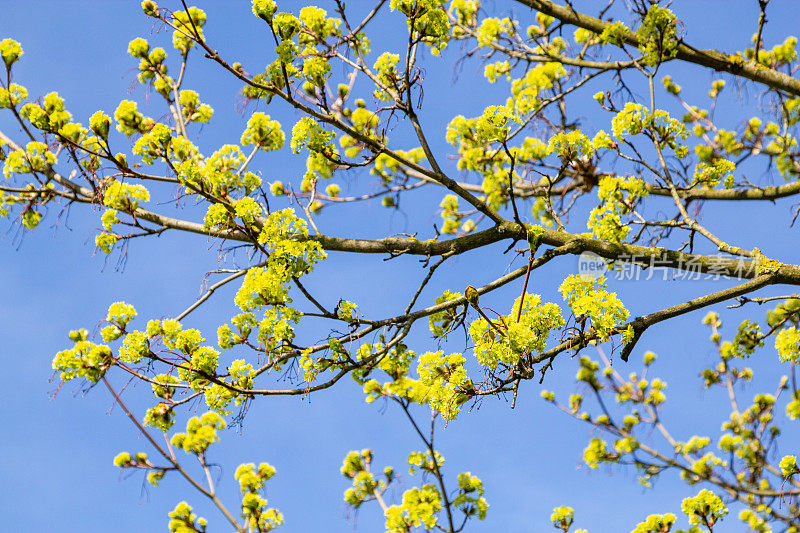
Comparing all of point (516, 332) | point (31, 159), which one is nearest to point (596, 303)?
point (516, 332)

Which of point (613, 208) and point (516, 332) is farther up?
point (613, 208)

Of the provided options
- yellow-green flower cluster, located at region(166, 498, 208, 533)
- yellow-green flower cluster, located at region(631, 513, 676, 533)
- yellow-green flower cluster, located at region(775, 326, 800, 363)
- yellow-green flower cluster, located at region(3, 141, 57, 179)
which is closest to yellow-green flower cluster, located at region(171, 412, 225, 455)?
yellow-green flower cluster, located at region(166, 498, 208, 533)

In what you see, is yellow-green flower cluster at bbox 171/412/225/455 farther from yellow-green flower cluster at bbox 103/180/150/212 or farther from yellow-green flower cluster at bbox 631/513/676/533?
yellow-green flower cluster at bbox 631/513/676/533

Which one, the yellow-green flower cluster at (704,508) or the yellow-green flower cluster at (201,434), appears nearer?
the yellow-green flower cluster at (201,434)

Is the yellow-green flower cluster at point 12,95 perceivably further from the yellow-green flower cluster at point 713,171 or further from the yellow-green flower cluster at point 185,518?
the yellow-green flower cluster at point 713,171

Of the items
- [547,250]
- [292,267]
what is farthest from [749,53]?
[292,267]

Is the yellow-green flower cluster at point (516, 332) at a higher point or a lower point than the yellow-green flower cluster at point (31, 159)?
lower

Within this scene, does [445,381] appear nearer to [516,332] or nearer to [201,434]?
[516,332]

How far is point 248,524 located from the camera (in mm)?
5629

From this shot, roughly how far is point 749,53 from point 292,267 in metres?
6.41

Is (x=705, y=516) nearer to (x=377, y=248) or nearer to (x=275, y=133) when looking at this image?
(x=377, y=248)

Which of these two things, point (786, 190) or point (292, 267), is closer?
point (292, 267)

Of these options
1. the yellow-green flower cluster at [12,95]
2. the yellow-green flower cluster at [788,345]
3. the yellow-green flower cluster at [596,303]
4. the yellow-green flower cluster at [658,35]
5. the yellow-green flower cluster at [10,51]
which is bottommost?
the yellow-green flower cluster at [596,303]

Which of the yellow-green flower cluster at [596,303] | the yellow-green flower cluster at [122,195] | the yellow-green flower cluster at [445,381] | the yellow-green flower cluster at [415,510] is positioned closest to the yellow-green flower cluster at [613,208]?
the yellow-green flower cluster at [596,303]
